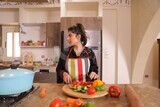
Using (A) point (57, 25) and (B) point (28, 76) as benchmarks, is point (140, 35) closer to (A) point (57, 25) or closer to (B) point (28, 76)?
(A) point (57, 25)

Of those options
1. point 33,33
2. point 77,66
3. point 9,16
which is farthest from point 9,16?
point 77,66

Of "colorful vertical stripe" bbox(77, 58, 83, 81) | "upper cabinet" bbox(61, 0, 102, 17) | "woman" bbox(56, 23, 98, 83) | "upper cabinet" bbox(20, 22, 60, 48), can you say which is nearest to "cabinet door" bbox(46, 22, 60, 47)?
"upper cabinet" bbox(20, 22, 60, 48)

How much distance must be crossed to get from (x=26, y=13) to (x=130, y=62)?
257 cm

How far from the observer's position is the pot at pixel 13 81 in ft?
3.71

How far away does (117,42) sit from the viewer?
389 cm

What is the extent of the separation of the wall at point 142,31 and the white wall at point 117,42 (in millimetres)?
173

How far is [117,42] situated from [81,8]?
3.59ft

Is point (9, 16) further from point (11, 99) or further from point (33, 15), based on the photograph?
point (11, 99)

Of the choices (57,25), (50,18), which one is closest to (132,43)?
(57,25)

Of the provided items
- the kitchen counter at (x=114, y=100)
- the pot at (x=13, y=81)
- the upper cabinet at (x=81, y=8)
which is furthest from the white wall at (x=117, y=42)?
the pot at (x=13, y=81)

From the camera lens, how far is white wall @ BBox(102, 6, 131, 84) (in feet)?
12.6

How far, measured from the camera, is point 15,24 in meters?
4.03

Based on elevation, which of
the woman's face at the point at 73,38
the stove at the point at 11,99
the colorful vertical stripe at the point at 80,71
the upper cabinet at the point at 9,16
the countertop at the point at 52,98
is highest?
the upper cabinet at the point at 9,16

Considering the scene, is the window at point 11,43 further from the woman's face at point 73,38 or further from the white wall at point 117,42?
the woman's face at point 73,38
